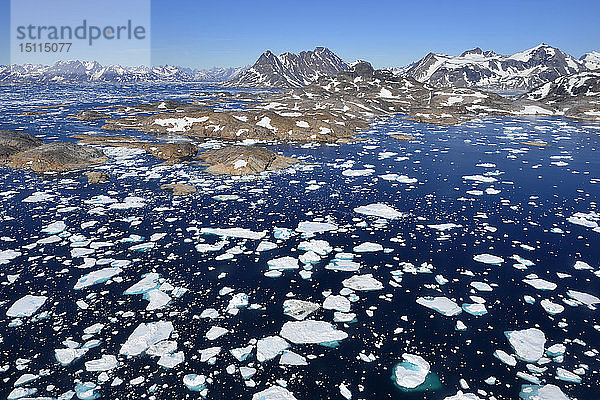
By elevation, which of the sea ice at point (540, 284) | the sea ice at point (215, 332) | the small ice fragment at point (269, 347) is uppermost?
the sea ice at point (540, 284)

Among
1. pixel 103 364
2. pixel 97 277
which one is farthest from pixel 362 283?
pixel 97 277

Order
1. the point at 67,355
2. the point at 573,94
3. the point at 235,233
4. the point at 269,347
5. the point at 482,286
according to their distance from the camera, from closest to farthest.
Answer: the point at 67,355, the point at 269,347, the point at 482,286, the point at 235,233, the point at 573,94

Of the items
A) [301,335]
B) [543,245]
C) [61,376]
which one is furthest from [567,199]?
[61,376]

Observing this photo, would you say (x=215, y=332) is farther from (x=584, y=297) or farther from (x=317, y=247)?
(x=584, y=297)

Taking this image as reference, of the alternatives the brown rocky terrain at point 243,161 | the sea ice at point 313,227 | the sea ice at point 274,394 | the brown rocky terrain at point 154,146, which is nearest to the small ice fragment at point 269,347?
the sea ice at point 274,394

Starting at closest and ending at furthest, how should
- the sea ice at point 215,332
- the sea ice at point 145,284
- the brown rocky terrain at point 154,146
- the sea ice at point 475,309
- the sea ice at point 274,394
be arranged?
the sea ice at point 274,394
the sea ice at point 215,332
the sea ice at point 475,309
the sea ice at point 145,284
the brown rocky terrain at point 154,146

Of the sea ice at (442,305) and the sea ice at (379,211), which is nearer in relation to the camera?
the sea ice at (442,305)

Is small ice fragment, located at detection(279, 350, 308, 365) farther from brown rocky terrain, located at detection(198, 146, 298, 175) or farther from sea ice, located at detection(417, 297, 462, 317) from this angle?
brown rocky terrain, located at detection(198, 146, 298, 175)

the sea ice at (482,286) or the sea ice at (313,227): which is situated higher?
the sea ice at (313,227)

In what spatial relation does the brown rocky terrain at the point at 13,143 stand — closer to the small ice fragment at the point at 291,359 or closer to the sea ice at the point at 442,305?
the small ice fragment at the point at 291,359
